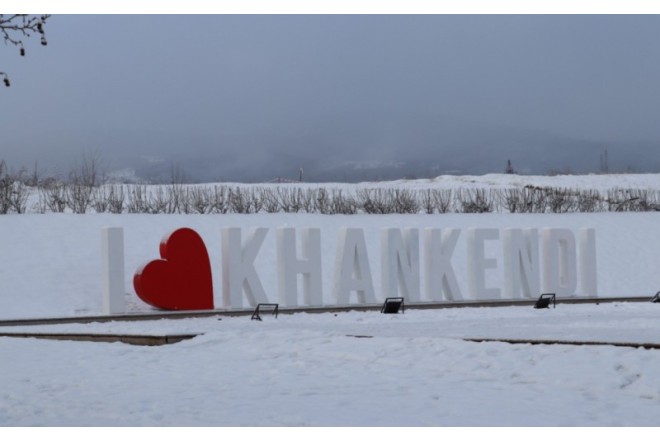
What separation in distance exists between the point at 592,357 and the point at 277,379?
325cm

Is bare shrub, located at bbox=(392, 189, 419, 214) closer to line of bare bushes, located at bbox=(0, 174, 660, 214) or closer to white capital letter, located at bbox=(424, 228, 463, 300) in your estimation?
line of bare bushes, located at bbox=(0, 174, 660, 214)

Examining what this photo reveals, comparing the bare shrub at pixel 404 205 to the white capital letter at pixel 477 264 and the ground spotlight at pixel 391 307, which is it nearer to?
the white capital letter at pixel 477 264

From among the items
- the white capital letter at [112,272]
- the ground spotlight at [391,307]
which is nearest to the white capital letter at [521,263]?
the ground spotlight at [391,307]

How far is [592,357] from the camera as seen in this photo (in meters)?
11.9

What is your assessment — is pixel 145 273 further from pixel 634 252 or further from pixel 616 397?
pixel 634 252

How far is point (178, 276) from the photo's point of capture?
22.4 m

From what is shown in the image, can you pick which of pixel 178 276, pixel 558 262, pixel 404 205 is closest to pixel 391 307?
pixel 178 276

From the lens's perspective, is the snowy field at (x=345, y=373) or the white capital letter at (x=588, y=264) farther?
the white capital letter at (x=588, y=264)

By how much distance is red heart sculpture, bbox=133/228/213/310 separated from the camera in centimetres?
2192

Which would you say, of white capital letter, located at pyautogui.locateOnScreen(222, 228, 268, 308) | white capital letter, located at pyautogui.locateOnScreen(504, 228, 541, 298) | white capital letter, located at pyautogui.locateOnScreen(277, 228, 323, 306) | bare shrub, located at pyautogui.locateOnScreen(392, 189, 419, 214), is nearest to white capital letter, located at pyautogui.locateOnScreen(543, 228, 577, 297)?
white capital letter, located at pyautogui.locateOnScreen(504, 228, 541, 298)

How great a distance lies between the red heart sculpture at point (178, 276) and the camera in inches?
863

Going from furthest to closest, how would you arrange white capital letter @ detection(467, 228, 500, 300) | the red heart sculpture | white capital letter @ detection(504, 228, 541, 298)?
white capital letter @ detection(504, 228, 541, 298) < white capital letter @ detection(467, 228, 500, 300) < the red heart sculpture

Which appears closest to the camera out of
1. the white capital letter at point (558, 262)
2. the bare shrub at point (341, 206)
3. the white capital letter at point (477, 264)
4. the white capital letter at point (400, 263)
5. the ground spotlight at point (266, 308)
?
the ground spotlight at point (266, 308)

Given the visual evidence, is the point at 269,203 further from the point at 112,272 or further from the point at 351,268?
the point at 112,272
